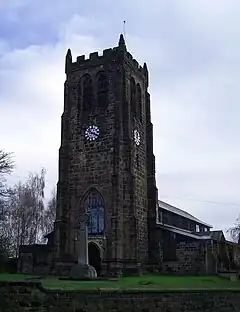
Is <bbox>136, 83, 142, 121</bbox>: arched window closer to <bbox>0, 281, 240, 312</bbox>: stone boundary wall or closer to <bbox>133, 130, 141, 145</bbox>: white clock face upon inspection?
<bbox>133, 130, 141, 145</bbox>: white clock face

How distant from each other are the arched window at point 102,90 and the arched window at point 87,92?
862 mm

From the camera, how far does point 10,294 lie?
13.7 metres

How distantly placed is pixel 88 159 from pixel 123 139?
12.5ft

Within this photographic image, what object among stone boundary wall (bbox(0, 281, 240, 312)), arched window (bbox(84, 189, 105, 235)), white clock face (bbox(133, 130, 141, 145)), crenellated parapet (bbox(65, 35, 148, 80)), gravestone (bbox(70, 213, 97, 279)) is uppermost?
crenellated parapet (bbox(65, 35, 148, 80))

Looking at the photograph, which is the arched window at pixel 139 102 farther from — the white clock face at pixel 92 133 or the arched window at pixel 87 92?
the white clock face at pixel 92 133

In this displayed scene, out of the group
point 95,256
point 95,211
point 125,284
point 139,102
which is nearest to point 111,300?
point 125,284

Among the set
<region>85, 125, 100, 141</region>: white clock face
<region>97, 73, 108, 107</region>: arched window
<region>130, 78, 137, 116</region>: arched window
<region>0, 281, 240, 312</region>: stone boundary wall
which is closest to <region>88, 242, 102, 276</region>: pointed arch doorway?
<region>85, 125, 100, 141</region>: white clock face

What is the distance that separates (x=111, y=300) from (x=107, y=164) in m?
22.7

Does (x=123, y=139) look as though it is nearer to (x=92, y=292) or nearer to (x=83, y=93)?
(x=83, y=93)

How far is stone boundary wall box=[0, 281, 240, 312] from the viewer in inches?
549

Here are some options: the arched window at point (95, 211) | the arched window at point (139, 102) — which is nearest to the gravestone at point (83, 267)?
the arched window at point (95, 211)

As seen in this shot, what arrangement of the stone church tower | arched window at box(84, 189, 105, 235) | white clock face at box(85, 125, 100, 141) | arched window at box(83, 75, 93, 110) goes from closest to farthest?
the stone church tower
arched window at box(84, 189, 105, 235)
white clock face at box(85, 125, 100, 141)
arched window at box(83, 75, 93, 110)

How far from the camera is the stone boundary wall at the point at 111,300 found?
13945 millimetres

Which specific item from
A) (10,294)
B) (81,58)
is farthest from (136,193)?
(10,294)
